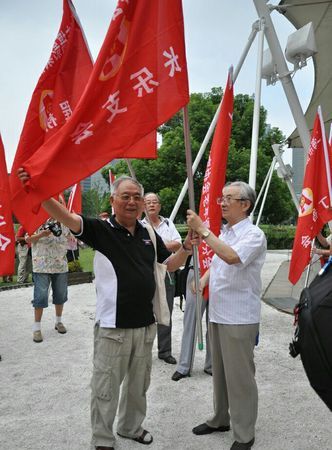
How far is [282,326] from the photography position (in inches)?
268

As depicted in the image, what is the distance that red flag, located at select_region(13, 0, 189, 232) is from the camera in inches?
101

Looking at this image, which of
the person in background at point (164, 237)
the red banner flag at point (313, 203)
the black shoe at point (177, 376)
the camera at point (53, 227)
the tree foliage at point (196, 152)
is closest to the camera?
the black shoe at point (177, 376)

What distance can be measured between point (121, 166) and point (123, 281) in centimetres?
2547

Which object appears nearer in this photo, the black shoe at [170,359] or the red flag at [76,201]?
the black shoe at [170,359]

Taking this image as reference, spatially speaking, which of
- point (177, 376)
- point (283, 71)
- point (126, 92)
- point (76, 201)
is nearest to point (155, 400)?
point (177, 376)

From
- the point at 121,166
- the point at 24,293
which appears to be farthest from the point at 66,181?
the point at 121,166

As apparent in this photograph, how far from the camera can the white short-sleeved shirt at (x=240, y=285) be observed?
9.84ft

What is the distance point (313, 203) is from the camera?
19.0 feet

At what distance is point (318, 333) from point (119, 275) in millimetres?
1490

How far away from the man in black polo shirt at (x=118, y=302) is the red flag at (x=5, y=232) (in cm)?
194

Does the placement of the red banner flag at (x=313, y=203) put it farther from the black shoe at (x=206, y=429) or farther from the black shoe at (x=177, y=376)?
the black shoe at (x=206, y=429)

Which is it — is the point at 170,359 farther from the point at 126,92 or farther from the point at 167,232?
the point at 126,92

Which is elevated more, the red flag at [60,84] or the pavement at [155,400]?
the red flag at [60,84]

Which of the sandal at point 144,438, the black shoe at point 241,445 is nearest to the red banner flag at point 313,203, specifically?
the black shoe at point 241,445
